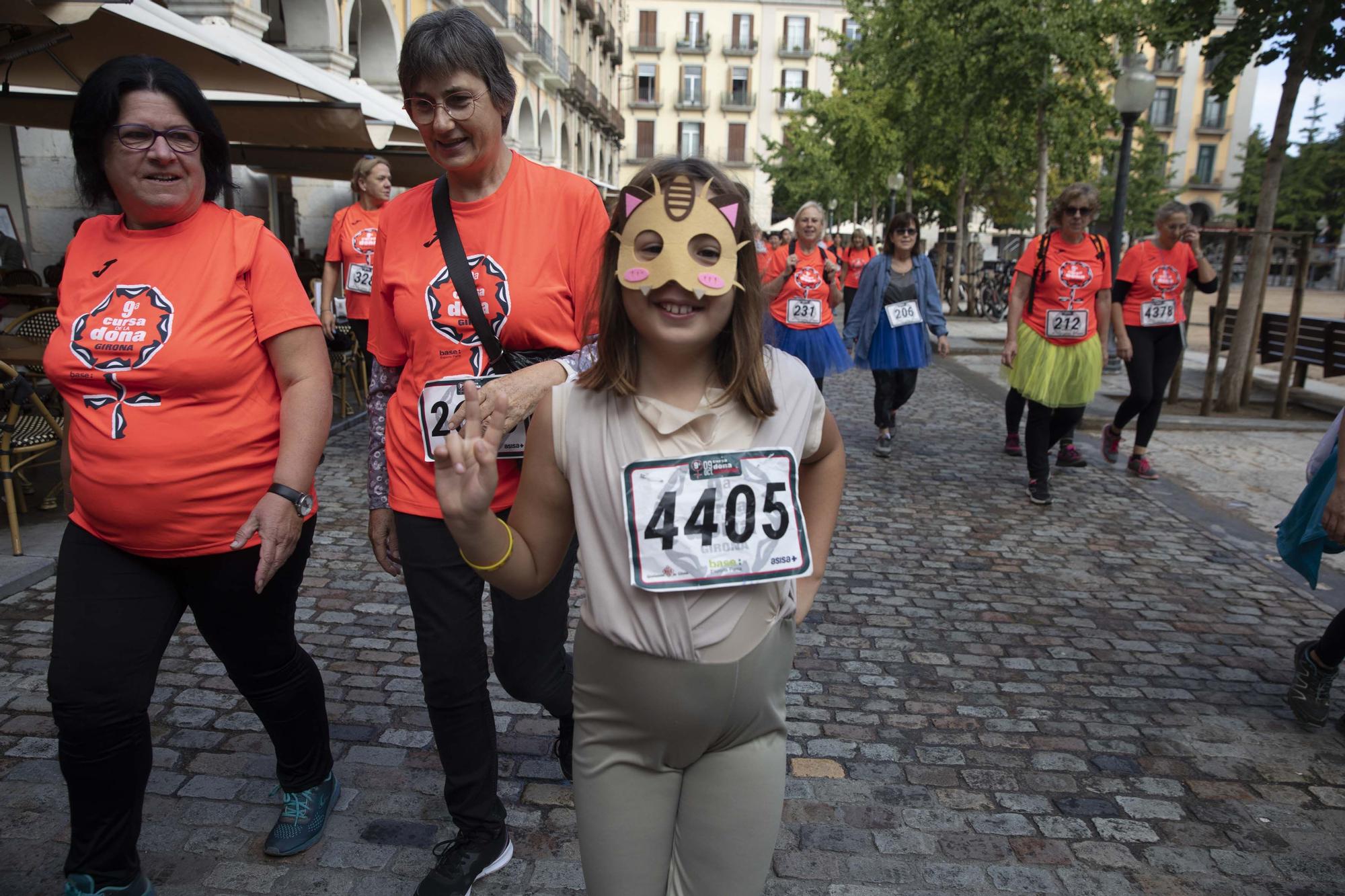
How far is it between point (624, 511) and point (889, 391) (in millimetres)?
6903

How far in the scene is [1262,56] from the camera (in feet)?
A: 30.7

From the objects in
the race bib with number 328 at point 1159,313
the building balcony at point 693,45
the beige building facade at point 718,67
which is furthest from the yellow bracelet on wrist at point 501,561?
the building balcony at point 693,45

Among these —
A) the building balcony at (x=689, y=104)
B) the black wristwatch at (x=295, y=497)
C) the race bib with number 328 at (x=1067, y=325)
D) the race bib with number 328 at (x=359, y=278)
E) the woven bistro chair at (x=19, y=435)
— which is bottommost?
the woven bistro chair at (x=19, y=435)

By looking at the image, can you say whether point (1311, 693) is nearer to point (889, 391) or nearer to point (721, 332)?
point (721, 332)

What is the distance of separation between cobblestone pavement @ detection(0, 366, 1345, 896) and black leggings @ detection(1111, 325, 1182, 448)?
2.04 meters

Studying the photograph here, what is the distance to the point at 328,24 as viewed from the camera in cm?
1362

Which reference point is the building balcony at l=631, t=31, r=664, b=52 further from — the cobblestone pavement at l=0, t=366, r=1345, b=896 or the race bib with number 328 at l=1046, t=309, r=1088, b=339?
the cobblestone pavement at l=0, t=366, r=1345, b=896

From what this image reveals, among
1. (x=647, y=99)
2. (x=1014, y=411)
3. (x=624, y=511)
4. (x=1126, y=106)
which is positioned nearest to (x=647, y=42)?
(x=647, y=99)

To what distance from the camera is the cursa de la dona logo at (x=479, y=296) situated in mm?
2346

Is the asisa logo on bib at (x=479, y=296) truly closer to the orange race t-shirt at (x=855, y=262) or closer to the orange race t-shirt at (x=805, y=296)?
the orange race t-shirt at (x=805, y=296)

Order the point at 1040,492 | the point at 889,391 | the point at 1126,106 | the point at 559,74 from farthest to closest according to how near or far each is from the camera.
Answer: the point at 559,74, the point at 1126,106, the point at 889,391, the point at 1040,492

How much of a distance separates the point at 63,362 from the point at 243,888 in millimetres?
1419

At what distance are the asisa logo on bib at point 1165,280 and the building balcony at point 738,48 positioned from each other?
2406 inches

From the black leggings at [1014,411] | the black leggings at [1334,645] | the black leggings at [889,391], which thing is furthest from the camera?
the black leggings at [889,391]
